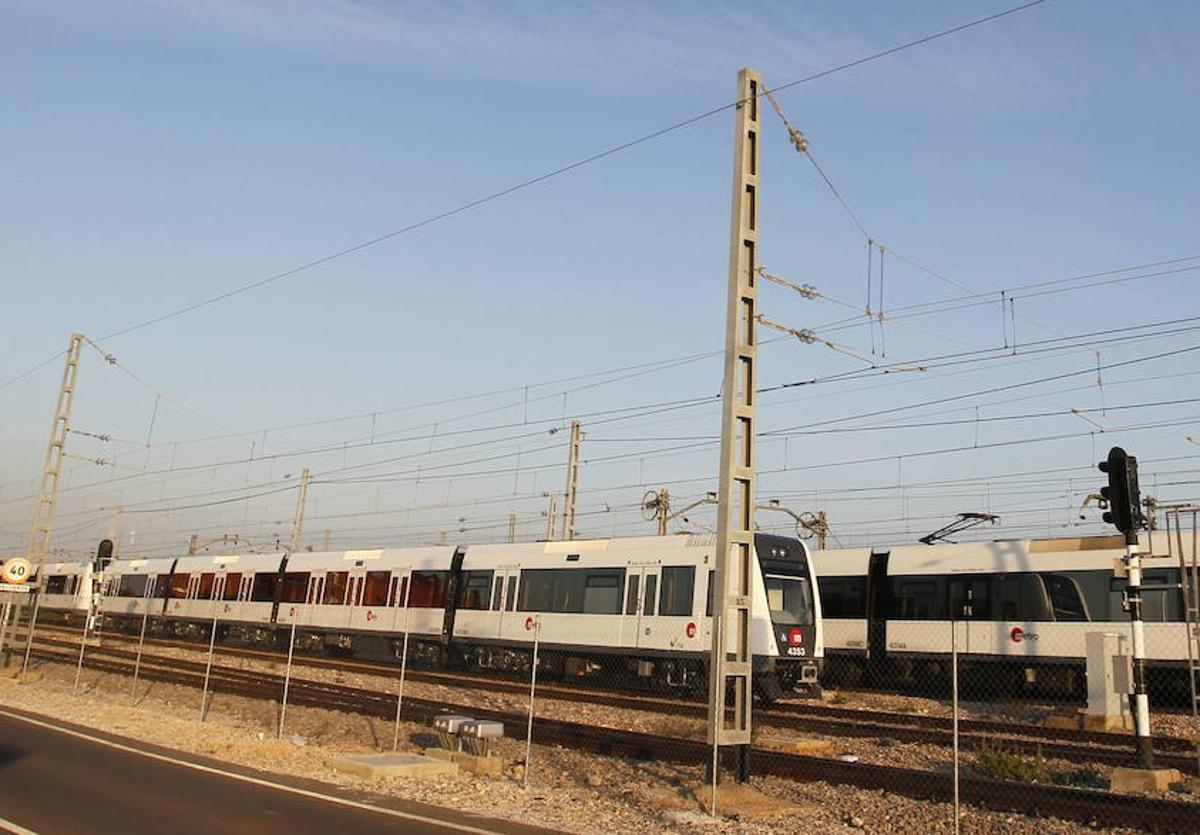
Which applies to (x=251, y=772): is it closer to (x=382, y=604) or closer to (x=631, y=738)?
(x=631, y=738)

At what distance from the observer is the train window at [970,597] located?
950 inches

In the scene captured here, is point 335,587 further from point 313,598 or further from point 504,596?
point 504,596

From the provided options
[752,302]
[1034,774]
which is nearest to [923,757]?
[1034,774]

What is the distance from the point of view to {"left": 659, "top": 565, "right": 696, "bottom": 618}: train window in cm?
2216

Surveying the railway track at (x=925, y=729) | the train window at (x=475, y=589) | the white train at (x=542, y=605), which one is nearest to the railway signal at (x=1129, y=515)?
the railway track at (x=925, y=729)

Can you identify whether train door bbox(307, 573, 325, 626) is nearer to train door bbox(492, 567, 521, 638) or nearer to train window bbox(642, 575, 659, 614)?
train door bbox(492, 567, 521, 638)

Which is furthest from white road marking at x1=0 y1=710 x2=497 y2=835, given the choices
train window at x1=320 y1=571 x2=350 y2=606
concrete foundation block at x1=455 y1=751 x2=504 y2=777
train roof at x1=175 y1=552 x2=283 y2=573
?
train roof at x1=175 y1=552 x2=283 y2=573

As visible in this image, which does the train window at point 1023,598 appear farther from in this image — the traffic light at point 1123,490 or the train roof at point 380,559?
the train roof at point 380,559

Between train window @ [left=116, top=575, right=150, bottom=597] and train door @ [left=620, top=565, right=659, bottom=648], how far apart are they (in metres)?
31.9

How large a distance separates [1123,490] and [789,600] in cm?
1037

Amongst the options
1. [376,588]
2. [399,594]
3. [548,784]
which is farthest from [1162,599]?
[376,588]

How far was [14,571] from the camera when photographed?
2519 centimetres

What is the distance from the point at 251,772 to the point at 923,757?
9132mm

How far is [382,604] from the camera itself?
32.1 meters
